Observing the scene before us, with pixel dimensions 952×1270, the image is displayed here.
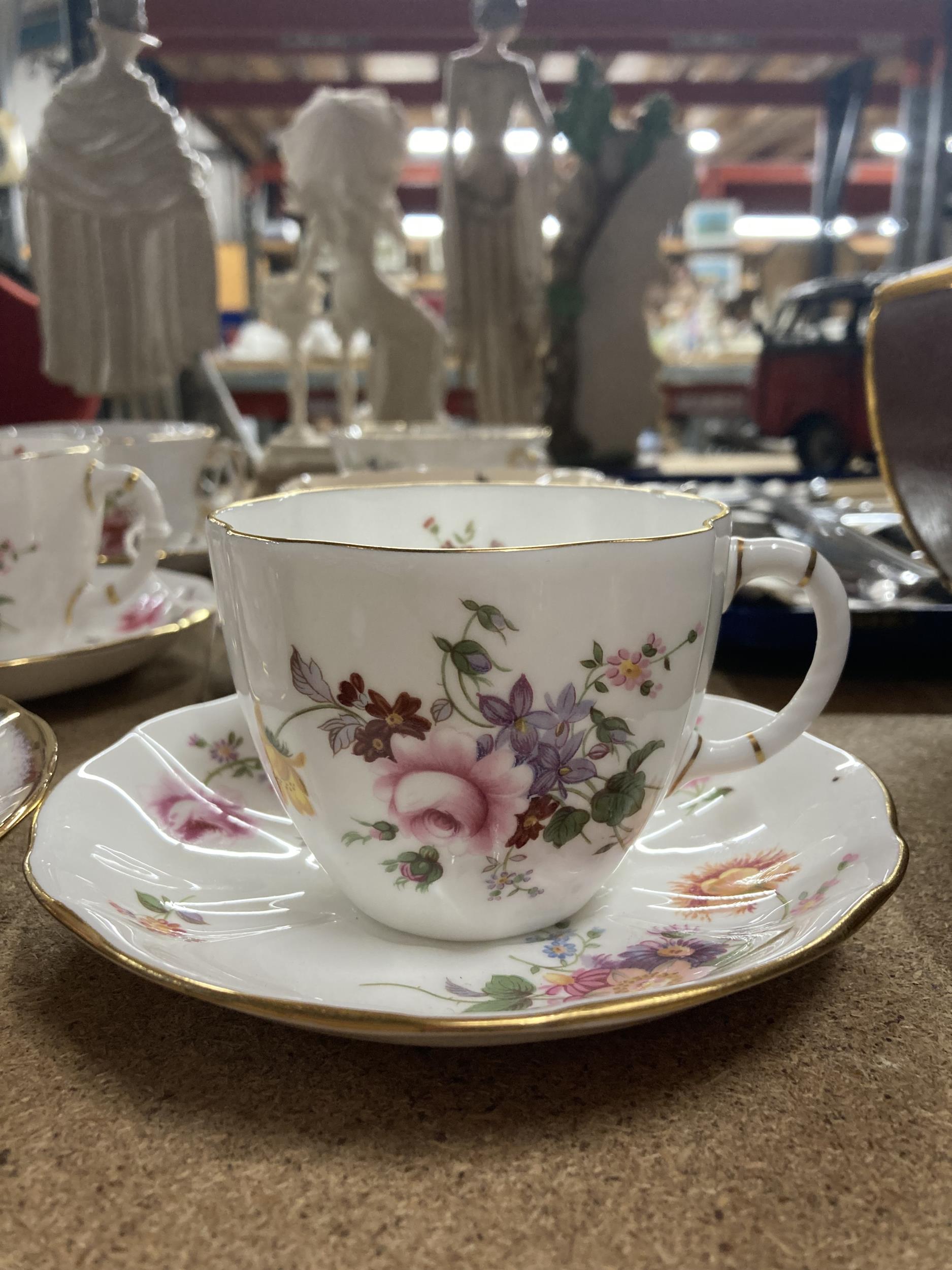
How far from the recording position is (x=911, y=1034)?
277mm

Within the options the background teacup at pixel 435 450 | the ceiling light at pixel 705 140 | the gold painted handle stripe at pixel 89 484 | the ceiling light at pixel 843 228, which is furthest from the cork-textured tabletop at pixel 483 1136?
the ceiling light at pixel 705 140

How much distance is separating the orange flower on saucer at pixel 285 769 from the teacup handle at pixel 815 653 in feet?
0.43

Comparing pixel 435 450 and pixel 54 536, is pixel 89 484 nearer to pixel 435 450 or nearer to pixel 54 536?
pixel 54 536

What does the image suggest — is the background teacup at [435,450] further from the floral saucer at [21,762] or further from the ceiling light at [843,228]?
the ceiling light at [843,228]

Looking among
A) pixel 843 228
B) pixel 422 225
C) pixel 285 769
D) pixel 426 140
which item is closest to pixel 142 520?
pixel 285 769

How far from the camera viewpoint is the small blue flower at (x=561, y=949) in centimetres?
31

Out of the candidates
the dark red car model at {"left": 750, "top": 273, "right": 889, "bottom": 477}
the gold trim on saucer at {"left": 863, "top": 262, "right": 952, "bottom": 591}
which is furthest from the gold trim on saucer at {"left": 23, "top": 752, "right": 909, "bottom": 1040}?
the dark red car model at {"left": 750, "top": 273, "right": 889, "bottom": 477}

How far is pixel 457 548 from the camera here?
0.30 metres

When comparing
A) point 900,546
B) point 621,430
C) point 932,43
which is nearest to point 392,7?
point 932,43

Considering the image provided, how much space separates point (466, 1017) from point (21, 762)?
22 cm

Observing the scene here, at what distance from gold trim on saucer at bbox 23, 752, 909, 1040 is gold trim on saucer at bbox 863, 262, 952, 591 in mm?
304

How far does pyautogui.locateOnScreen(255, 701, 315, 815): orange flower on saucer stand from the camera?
0.33 m

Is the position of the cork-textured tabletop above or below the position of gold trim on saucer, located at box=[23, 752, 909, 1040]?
below

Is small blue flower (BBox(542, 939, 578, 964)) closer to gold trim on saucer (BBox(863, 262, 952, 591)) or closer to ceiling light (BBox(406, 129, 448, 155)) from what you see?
gold trim on saucer (BBox(863, 262, 952, 591))
